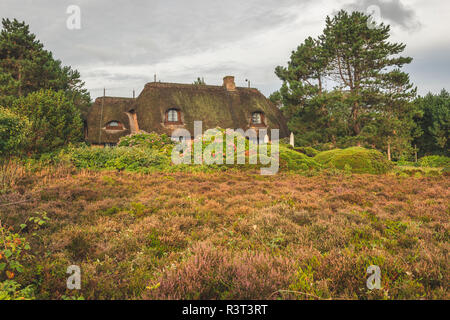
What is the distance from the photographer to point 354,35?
76.8 feet

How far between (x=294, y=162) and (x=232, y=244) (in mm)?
11041

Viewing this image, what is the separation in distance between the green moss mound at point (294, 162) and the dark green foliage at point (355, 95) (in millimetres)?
10495

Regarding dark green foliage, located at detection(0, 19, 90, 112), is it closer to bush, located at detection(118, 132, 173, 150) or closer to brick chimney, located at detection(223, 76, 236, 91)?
bush, located at detection(118, 132, 173, 150)

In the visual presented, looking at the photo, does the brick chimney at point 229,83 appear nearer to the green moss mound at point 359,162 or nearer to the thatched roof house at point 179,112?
the thatched roof house at point 179,112

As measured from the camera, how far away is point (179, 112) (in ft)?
86.1

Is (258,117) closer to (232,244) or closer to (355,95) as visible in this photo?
(355,95)

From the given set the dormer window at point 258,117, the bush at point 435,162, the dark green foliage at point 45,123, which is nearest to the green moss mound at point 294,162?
the dark green foliage at point 45,123

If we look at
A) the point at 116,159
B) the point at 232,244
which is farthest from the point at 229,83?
the point at 232,244

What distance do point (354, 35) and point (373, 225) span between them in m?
24.0

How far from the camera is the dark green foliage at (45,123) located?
14.7m

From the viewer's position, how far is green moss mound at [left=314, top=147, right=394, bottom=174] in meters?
14.5

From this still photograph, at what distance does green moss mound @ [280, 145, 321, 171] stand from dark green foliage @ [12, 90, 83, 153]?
13.2 m

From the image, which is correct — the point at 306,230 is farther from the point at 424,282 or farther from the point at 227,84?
the point at 227,84
